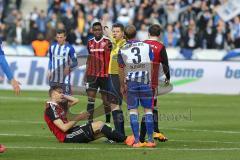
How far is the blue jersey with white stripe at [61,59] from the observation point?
69.1ft

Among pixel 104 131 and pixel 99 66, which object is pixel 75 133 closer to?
pixel 104 131

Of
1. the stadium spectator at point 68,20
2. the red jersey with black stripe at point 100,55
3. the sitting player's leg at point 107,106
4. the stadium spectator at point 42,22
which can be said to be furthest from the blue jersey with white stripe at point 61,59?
A: the stadium spectator at point 42,22

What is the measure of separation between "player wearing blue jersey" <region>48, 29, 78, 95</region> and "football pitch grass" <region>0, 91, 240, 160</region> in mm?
1067

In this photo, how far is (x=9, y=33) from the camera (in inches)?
1508

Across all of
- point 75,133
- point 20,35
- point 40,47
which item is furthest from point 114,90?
point 20,35

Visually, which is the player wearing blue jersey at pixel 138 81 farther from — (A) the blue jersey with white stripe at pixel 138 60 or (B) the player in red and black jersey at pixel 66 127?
(B) the player in red and black jersey at pixel 66 127

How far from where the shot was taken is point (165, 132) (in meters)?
19.1

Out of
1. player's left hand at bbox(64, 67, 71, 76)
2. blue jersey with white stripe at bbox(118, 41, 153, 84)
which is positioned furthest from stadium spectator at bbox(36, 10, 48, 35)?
blue jersey with white stripe at bbox(118, 41, 153, 84)

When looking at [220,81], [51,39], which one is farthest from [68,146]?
[51,39]

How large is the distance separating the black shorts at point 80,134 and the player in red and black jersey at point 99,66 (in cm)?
312

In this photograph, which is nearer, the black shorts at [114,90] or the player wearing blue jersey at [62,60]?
the black shorts at [114,90]

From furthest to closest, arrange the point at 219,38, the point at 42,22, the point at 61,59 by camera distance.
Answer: the point at 42,22
the point at 219,38
the point at 61,59

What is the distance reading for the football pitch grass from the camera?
48.2 feet

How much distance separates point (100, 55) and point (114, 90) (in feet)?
3.61
